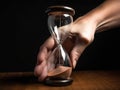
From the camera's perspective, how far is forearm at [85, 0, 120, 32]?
1076mm

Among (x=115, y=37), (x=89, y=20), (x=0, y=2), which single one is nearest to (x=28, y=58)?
(x=0, y=2)

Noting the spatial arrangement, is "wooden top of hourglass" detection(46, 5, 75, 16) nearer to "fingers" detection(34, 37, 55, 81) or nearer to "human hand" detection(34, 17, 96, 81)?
"human hand" detection(34, 17, 96, 81)

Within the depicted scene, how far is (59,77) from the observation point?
3.05 feet

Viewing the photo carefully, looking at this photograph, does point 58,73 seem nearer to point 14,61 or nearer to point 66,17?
point 66,17

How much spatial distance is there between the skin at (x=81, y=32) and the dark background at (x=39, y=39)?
1.21ft

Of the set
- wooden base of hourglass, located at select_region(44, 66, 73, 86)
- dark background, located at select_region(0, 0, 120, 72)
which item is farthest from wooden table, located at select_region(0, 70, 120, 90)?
dark background, located at select_region(0, 0, 120, 72)

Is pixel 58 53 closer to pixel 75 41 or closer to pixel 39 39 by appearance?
pixel 75 41

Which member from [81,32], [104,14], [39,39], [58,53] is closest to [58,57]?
[58,53]

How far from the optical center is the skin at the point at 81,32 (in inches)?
38.8

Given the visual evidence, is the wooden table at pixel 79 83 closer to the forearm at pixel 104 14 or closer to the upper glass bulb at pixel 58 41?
the upper glass bulb at pixel 58 41

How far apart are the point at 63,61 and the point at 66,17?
5.1 inches

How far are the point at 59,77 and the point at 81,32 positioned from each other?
6.4 inches

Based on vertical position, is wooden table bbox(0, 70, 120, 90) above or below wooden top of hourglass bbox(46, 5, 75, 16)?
below

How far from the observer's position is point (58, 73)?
3.02 feet
